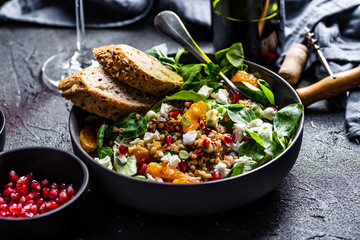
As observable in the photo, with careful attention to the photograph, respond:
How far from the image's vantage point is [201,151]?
2.57 meters

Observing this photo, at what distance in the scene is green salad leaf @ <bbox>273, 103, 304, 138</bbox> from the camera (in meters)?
2.68

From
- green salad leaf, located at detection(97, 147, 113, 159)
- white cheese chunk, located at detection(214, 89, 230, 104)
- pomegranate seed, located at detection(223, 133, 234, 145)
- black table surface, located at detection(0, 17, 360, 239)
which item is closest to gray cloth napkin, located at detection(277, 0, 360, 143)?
black table surface, located at detection(0, 17, 360, 239)

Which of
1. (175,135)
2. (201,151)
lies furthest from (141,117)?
(201,151)

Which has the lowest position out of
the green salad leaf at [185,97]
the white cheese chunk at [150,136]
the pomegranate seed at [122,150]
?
the pomegranate seed at [122,150]

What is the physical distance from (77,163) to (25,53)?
208 cm

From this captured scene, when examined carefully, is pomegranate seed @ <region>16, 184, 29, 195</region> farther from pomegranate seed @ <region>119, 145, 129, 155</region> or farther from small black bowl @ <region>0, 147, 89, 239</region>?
pomegranate seed @ <region>119, 145, 129, 155</region>

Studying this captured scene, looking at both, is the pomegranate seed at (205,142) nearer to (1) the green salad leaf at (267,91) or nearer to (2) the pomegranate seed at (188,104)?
(2) the pomegranate seed at (188,104)

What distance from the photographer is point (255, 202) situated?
2.63m

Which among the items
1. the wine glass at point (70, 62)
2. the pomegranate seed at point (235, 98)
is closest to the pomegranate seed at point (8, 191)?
the pomegranate seed at point (235, 98)

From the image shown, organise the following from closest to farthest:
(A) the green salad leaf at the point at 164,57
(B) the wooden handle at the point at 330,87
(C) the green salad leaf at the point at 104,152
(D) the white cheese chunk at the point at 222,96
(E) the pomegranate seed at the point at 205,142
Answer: (E) the pomegranate seed at the point at 205,142
(C) the green salad leaf at the point at 104,152
(D) the white cheese chunk at the point at 222,96
(A) the green salad leaf at the point at 164,57
(B) the wooden handle at the point at 330,87

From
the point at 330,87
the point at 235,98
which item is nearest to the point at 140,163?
the point at 235,98

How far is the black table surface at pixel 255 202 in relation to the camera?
2.46 meters

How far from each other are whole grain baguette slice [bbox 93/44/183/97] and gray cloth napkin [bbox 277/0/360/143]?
1261 mm

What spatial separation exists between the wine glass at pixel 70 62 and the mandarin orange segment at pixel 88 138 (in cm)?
108
